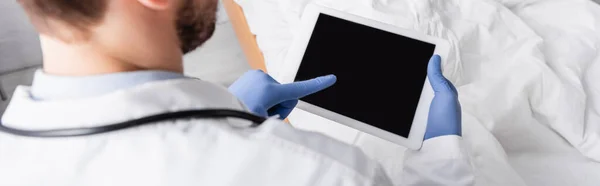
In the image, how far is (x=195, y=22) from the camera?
52 cm

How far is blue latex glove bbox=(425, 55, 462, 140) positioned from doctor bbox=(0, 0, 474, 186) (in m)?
0.25

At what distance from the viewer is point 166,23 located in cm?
48

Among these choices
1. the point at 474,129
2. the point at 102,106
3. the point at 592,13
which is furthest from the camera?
the point at 592,13

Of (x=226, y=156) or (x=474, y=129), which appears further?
(x=474, y=129)

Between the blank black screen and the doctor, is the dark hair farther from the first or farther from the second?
the blank black screen

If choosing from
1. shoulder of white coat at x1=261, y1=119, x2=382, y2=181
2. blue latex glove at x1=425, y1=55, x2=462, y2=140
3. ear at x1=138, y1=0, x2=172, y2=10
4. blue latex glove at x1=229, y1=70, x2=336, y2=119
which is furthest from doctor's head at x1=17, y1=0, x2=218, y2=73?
blue latex glove at x1=425, y1=55, x2=462, y2=140

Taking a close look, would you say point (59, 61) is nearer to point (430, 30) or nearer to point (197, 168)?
point (197, 168)

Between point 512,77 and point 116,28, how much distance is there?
0.69m

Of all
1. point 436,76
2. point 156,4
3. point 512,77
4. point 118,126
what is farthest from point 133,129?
point 512,77

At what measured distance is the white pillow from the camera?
135 centimetres

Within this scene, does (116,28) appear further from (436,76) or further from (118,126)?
(436,76)

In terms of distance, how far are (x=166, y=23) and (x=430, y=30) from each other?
570 mm

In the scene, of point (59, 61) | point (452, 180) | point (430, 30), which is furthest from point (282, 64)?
point (59, 61)

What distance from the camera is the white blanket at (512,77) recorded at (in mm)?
806
